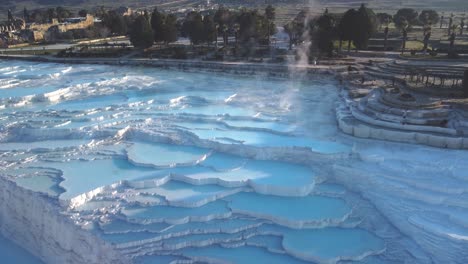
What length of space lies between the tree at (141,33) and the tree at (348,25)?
366 inches

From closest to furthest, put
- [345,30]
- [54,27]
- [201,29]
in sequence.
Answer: [345,30] → [201,29] → [54,27]

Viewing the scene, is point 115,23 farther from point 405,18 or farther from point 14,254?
point 14,254

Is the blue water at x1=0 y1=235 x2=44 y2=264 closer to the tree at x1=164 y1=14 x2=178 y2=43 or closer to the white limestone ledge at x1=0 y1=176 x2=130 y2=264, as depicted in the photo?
the white limestone ledge at x1=0 y1=176 x2=130 y2=264

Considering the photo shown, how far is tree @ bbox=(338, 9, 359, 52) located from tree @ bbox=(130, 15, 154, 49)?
928 cm

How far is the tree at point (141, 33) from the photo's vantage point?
22688 millimetres

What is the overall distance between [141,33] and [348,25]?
999cm

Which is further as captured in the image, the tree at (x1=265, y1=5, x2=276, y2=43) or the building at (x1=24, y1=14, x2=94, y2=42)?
the building at (x1=24, y1=14, x2=94, y2=42)

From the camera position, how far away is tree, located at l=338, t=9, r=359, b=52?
18922mm

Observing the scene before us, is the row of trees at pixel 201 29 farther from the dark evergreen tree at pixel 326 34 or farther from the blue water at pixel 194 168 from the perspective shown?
the blue water at pixel 194 168

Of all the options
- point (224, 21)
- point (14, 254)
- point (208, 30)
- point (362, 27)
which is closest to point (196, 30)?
point (208, 30)

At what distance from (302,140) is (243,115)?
2.49 meters

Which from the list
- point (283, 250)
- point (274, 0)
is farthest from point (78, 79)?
point (274, 0)

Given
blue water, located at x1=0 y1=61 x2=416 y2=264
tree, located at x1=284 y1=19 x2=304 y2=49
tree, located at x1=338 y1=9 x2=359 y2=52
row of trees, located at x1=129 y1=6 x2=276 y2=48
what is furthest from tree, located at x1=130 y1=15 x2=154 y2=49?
tree, located at x1=338 y1=9 x2=359 y2=52

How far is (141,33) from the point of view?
22.8 metres
